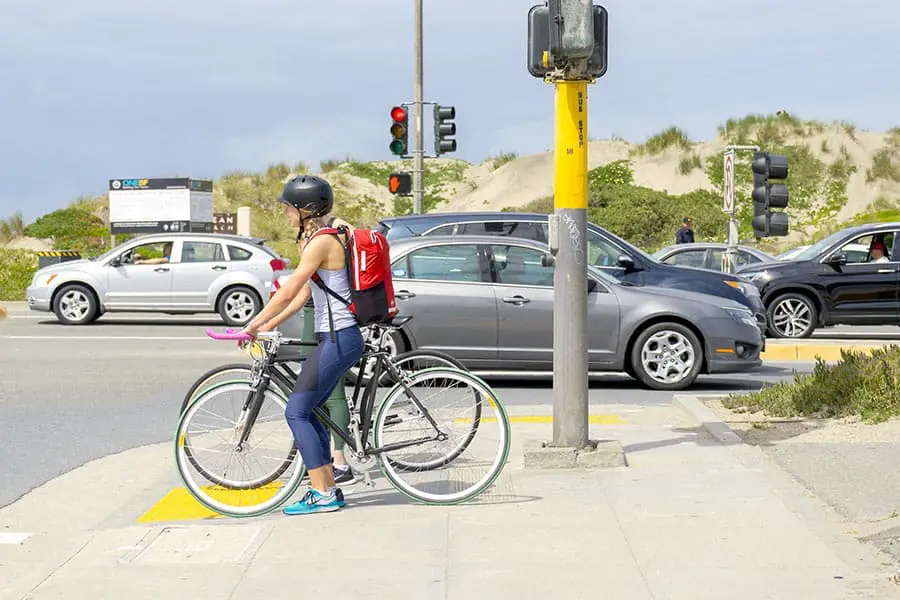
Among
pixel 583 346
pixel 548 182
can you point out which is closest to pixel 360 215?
pixel 548 182

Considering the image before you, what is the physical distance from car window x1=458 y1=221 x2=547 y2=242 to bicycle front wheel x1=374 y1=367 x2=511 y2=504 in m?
8.79

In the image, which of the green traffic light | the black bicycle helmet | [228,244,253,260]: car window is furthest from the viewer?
the green traffic light

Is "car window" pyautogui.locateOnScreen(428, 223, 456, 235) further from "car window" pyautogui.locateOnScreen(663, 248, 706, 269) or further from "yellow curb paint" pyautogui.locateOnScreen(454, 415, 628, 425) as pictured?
"car window" pyautogui.locateOnScreen(663, 248, 706, 269)

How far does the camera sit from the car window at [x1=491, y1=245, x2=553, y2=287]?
47.6 feet

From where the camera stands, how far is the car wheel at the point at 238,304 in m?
24.2

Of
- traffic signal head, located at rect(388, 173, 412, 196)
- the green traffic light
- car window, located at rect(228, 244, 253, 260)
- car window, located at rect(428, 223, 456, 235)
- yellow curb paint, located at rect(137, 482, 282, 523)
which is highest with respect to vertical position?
the green traffic light

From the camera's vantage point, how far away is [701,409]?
11938 millimetres

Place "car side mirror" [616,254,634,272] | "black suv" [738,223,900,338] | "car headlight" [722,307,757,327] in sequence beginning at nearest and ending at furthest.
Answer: "car headlight" [722,307,757,327] < "car side mirror" [616,254,634,272] < "black suv" [738,223,900,338]

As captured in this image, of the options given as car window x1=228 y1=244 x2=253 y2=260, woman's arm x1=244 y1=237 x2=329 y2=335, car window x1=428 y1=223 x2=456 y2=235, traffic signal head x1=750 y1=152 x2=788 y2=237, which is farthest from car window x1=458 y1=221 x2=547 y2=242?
woman's arm x1=244 y1=237 x2=329 y2=335

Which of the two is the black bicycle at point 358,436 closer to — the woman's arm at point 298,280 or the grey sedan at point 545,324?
the woman's arm at point 298,280

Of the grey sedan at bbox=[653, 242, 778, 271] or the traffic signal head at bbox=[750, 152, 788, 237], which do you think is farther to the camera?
the grey sedan at bbox=[653, 242, 778, 271]

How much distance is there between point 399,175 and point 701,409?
630 inches

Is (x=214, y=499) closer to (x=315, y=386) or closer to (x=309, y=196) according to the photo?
(x=315, y=386)

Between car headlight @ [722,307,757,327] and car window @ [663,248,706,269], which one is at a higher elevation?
car window @ [663,248,706,269]
